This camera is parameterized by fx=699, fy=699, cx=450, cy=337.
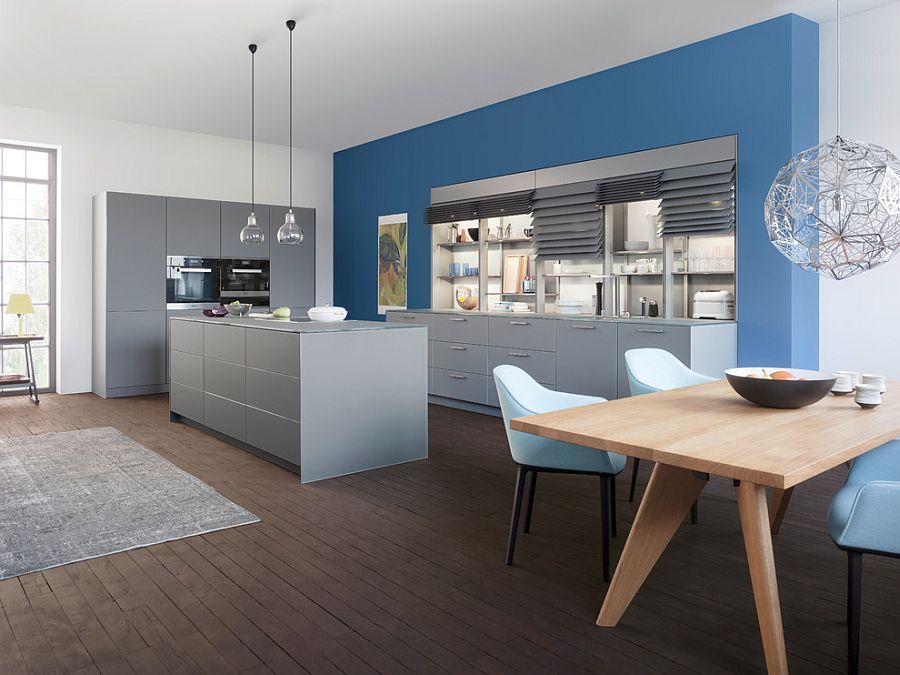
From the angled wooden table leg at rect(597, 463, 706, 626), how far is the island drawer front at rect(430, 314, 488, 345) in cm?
401

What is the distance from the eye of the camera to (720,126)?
202 inches

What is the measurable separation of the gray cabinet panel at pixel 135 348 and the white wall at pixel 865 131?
6476 millimetres

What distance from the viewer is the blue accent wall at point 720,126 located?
481 centimetres

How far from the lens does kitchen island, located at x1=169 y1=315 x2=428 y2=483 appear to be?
4195 millimetres

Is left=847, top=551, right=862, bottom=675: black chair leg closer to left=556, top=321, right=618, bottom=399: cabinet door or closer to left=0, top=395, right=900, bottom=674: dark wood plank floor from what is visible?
left=0, top=395, right=900, bottom=674: dark wood plank floor

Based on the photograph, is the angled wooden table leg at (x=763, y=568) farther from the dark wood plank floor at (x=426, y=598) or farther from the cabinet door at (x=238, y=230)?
the cabinet door at (x=238, y=230)

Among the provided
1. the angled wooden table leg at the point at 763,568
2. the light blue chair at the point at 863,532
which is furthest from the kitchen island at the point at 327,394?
the light blue chair at the point at 863,532

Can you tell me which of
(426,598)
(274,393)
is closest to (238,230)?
(274,393)

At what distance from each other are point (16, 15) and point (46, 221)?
11.1ft

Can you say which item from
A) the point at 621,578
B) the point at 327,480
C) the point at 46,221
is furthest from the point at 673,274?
the point at 46,221

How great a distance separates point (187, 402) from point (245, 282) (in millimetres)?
2809

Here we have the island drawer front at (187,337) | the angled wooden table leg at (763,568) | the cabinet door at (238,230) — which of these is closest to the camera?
the angled wooden table leg at (763,568)

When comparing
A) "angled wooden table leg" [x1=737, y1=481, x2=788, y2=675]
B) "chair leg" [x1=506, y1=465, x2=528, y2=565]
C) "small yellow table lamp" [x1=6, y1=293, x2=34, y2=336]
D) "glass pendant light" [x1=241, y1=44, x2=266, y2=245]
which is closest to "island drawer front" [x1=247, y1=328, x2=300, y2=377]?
"glass pendant light" [x1=241, y1=44, x2=266, y2=245]

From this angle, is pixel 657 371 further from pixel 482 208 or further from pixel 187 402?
pixel 187 402
